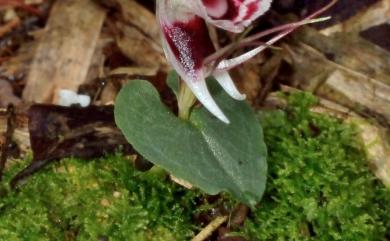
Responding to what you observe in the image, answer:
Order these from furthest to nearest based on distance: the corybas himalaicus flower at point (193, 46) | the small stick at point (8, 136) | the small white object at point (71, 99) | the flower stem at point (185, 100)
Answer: the small white object at point (71, 99) < the small stick at point (8, 136) < the flower stem at point (185, 100) < the corybas himalaicus flower at point (193, 46)

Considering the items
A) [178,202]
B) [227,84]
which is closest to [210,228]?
[178,202]

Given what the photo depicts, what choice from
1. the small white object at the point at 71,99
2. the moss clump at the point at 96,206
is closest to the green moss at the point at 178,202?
the moss clump at the point at 96,206

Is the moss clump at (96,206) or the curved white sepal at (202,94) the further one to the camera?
the moss clump at (96,206)

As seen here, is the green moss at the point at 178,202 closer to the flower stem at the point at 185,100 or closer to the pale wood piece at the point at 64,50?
the flower stem at the point at 185,100

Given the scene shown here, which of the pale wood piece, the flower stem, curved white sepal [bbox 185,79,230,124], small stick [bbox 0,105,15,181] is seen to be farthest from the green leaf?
the pale wood piece

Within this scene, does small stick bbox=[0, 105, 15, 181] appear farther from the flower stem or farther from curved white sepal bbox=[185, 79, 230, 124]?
curved white sepal bbox=[185, 79, 230, 124]

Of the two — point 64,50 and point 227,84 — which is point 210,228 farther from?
point 64,50

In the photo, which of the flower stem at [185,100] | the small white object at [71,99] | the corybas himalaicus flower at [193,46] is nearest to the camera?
the corybas himalaicus flower at [193,46]

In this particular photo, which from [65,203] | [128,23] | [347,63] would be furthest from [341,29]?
[65,203]
